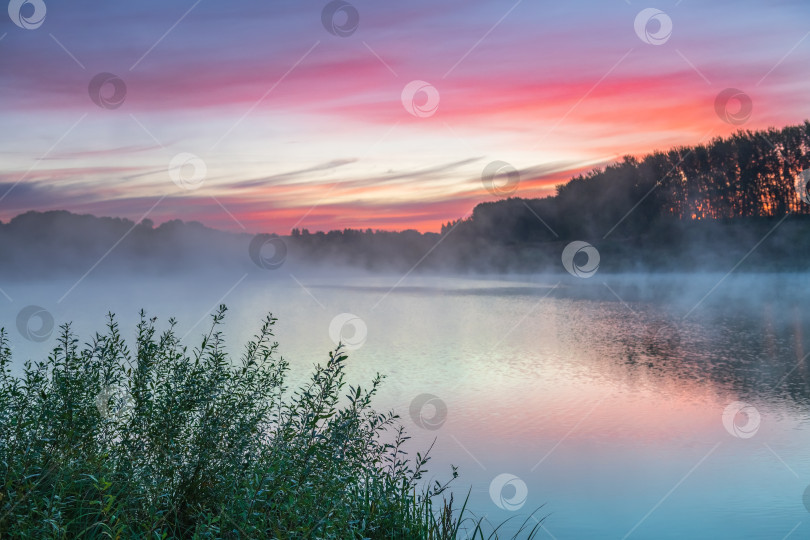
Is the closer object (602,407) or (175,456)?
(175,456)

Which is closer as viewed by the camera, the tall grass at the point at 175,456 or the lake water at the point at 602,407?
the tall grass at the point at 175,456

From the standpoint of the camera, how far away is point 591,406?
18.8 m

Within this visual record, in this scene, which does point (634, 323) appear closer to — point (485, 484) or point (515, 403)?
point (515, 403)

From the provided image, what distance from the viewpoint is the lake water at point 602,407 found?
456 inches

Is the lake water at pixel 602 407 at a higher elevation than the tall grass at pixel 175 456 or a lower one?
higher

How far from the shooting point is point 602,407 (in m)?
18.7

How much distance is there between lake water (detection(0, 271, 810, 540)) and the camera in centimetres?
1158

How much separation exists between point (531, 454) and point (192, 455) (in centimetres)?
885

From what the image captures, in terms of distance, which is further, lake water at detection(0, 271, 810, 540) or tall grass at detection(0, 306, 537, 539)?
lake water at detection(0, 271, 810, 540)

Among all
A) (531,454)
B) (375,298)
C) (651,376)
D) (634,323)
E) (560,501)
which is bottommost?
(560,501)

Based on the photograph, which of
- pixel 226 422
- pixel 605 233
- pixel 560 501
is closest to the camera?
pixel 226 422

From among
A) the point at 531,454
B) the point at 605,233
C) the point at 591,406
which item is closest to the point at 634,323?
the point at 591,406

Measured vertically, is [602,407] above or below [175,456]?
above

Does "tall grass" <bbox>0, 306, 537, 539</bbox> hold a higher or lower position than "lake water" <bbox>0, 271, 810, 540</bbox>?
lower
